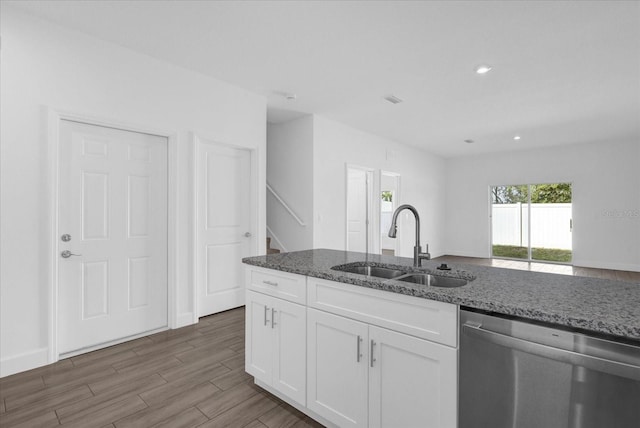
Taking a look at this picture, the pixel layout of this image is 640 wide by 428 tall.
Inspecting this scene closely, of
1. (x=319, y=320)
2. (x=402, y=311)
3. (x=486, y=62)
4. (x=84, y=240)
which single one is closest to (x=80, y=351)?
(x=84, y=240)

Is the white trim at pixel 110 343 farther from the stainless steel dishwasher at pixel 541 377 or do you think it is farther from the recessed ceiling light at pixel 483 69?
the recessed ceiling light at pixel 483 69

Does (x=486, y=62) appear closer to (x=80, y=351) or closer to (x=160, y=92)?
(x=160, y=92)

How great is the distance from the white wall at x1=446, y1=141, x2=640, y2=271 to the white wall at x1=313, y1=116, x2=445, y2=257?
1.02 meters

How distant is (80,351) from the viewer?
275 centimetres

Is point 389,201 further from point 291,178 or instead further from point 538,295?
point 538,295

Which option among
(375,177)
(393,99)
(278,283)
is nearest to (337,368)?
(278,283)

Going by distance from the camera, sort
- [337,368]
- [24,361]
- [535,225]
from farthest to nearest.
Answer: [535,225], [24,361], [337,368]

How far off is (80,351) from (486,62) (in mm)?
4613

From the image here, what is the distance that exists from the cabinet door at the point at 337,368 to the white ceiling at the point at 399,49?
7.36 ft

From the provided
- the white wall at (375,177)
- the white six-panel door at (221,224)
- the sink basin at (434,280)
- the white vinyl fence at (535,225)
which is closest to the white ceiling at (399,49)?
the white wall at (375,177)

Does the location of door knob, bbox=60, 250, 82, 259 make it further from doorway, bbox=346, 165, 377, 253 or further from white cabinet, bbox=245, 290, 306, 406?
doorway, bbox=346, 165, 377, 253

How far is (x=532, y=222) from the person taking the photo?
300 inches

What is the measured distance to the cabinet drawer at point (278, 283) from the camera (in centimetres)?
181

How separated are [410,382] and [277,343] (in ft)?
2.77
